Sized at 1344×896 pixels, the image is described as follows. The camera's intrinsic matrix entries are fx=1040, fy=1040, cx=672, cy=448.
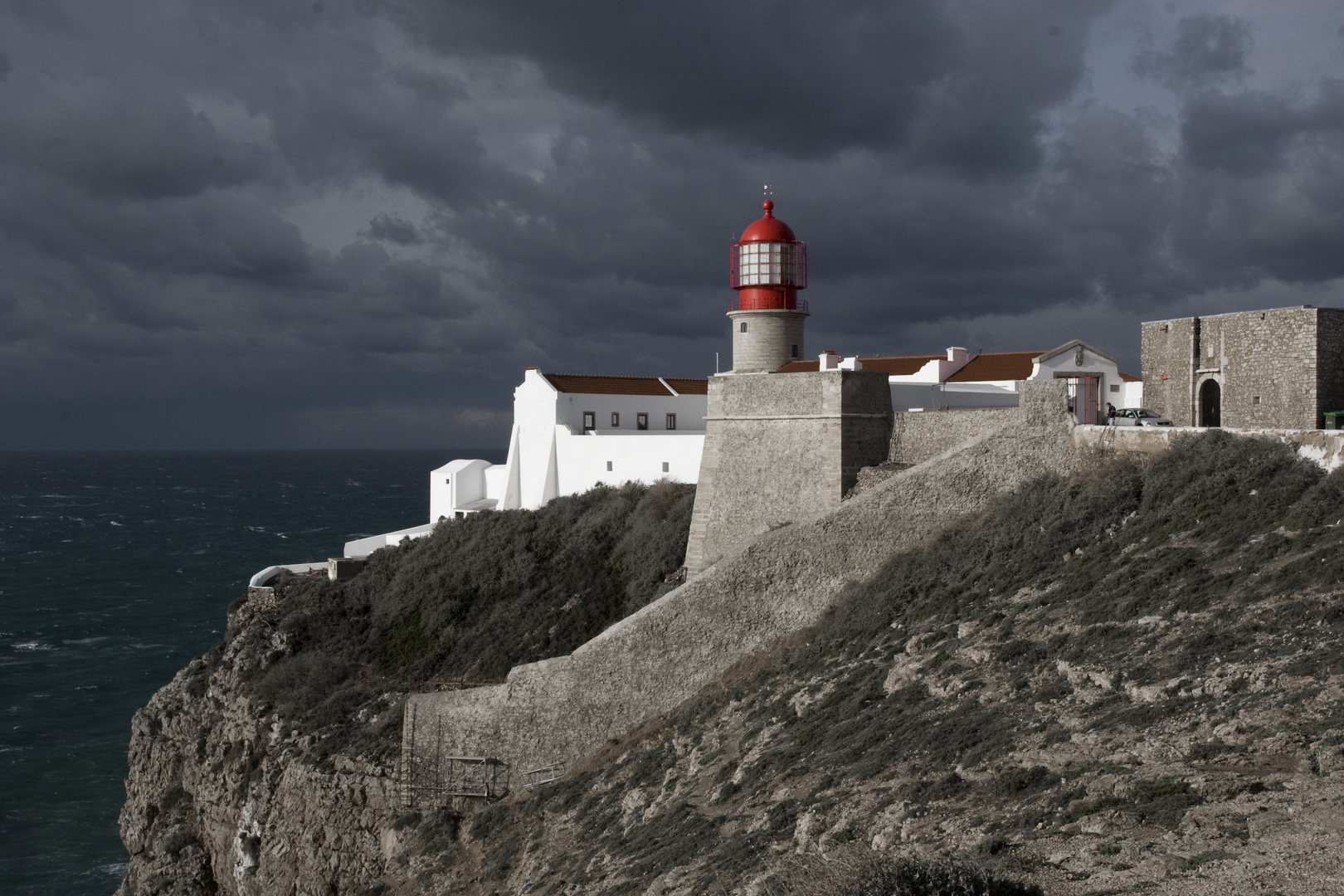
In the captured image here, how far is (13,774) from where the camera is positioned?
3073 cm

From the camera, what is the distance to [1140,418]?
72.6 ft

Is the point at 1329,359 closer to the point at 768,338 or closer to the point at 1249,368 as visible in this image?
the point at 1249,368

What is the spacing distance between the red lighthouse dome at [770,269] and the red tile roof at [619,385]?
10.3 ft

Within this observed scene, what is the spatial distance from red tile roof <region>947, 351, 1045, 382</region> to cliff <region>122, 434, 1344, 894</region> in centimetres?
961

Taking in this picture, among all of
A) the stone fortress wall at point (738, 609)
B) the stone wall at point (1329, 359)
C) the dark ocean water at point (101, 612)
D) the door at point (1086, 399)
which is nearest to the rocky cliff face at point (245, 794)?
the stone fortress wall at point (738, 609)

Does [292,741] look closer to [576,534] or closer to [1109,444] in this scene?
[576,534]

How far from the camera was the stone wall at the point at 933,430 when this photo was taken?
2095 centimetres

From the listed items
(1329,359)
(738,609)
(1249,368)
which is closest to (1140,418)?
(1249,368)

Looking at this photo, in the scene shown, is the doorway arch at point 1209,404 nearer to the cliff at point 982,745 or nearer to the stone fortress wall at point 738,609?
the stone fortress wall at point 738,609

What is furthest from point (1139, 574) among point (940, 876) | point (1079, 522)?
point (940, 876)

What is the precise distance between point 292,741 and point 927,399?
653 inches

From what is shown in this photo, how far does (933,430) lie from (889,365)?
894 cm

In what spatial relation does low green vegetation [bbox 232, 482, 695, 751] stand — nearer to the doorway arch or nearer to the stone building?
the stone building

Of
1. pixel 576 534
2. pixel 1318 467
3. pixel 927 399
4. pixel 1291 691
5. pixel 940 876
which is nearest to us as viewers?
pixel 940 876
